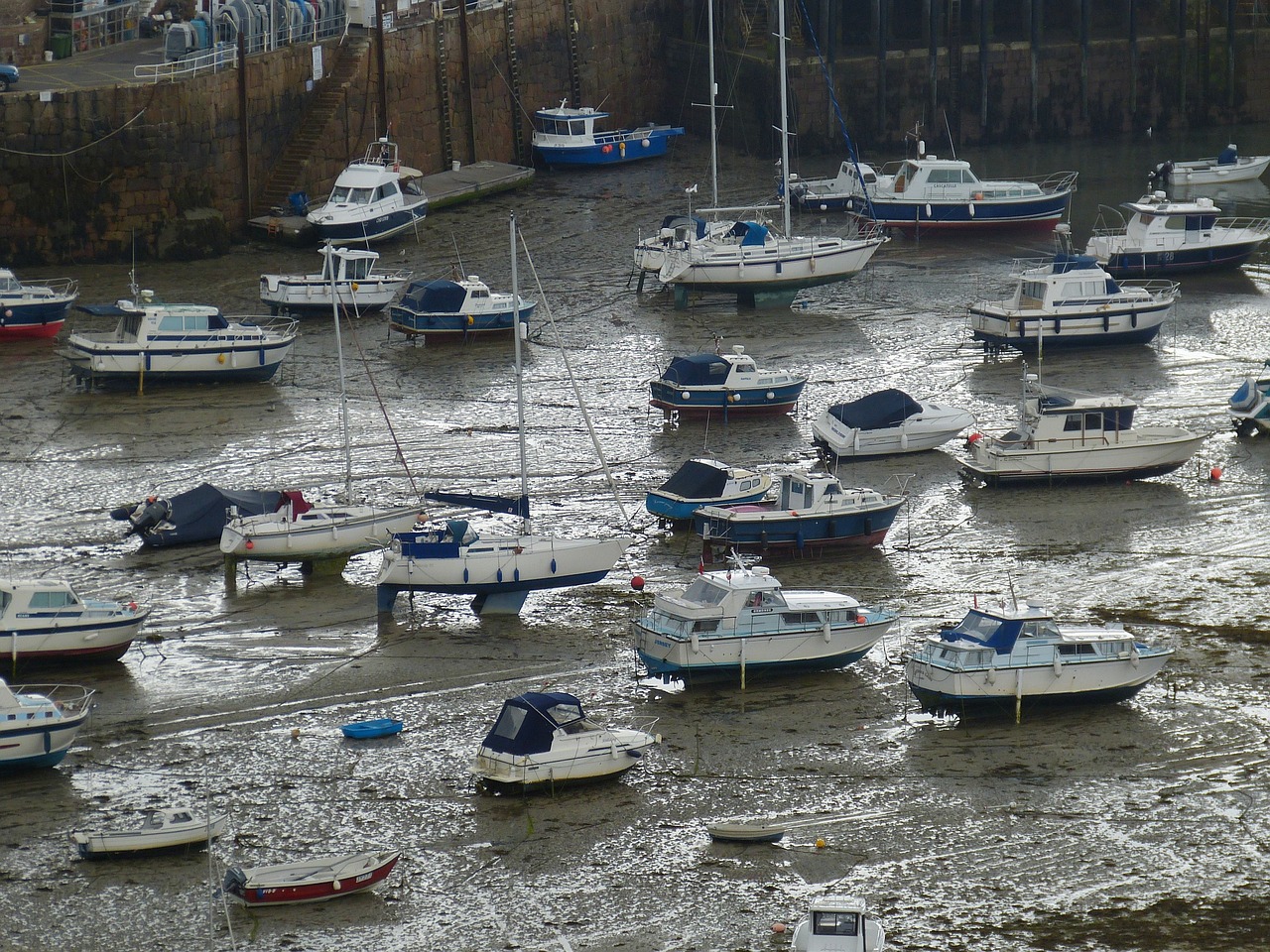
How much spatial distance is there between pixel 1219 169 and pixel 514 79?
21.1 m

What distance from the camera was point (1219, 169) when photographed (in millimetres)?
59750

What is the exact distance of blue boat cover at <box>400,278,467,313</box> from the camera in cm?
4497

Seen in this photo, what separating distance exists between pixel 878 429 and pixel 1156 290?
47.4 feet

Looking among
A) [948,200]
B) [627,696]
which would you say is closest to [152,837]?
[627,696]

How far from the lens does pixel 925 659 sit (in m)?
26.9

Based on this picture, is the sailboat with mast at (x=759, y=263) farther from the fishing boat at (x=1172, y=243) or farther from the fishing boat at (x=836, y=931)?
the fishing boat at (x=836, y=931)

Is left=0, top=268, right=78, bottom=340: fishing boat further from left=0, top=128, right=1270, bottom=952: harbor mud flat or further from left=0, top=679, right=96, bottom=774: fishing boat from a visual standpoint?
left=0, top=679, right=96, bottom=774: fishing boat

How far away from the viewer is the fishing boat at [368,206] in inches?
2020

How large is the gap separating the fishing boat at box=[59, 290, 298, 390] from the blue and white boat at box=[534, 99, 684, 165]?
20968 mm

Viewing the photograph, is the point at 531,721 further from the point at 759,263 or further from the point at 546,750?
the point at 759,263

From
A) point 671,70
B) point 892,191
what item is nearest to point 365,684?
point 892,191

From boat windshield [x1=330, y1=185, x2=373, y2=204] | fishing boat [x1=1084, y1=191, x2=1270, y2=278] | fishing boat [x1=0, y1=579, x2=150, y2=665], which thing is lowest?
fishing boat [x1=0, y1=579, x2=150, y2=665]

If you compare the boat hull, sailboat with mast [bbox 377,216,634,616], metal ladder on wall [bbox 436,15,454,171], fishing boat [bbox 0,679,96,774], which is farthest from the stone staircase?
fishing boat [bbox 0,679,96,774]

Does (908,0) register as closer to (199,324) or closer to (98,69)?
(98,69)
